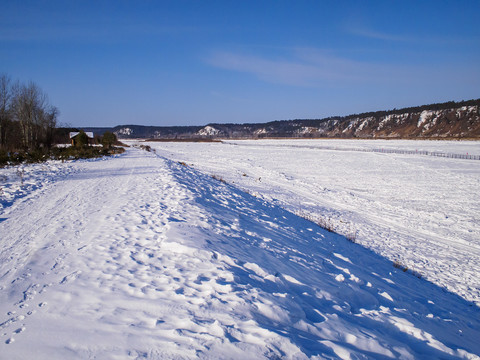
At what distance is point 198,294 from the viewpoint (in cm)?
390

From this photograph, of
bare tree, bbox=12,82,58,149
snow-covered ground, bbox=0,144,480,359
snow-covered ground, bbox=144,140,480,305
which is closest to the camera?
snow-covered ground, bbox=0,144,480,359

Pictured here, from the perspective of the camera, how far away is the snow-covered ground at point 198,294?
3023mm

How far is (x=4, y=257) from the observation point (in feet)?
16.4

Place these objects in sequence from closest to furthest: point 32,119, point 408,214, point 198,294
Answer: point 198,294, point 408,214, point 32,119

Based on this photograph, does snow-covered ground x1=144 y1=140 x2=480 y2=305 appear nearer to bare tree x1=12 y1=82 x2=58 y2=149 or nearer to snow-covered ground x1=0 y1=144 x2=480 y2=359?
snow-covered ground x1=0 y1=144 x2=480 y2=359

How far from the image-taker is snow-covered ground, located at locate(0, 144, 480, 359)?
9.92ft

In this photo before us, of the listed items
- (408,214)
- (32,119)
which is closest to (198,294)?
(408,214)

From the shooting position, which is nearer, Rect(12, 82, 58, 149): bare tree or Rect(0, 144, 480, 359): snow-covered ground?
Rect(0, 144, 480, 359): snow-covered ground

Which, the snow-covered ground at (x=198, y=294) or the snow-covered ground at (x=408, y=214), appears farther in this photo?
the snow-covered ground at (x=408, y=214)

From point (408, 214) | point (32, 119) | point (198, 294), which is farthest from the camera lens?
point (32, 119)

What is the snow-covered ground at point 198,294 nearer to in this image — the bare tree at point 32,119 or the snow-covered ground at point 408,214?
the snow-covered ground at point 408,214

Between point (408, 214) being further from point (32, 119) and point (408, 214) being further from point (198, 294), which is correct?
point (32, 119)

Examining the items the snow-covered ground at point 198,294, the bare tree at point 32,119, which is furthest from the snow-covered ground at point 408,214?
the bare tree at point 32,119

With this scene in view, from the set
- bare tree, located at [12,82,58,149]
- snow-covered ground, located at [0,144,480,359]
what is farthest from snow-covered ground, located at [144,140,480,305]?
bare tree, located at [12,82,58,149]
